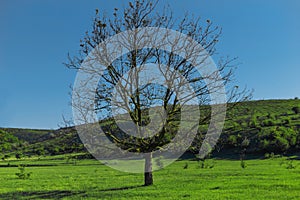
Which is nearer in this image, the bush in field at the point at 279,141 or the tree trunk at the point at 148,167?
the tree trunk at the point at 148,167

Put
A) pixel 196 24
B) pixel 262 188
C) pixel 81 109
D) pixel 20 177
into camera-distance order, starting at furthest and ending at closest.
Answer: pixel 20 177
pixel 196 24
pixel 81 109
pixel 262 188

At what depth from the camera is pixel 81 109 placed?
65.0 feet

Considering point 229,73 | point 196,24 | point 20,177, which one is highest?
point 196,24

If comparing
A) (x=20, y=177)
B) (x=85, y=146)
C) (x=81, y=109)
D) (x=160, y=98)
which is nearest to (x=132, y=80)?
(x=160, y=98)

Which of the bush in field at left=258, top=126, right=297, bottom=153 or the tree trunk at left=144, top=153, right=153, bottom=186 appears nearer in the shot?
the tree trunk at left=144, top=153, right=153, bottom=186

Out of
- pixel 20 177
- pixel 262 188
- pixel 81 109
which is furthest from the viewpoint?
pixel 20 177

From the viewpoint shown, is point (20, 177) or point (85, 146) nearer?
point (85, 146)

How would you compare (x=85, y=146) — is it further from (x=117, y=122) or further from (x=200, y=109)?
(x=200, y=109)

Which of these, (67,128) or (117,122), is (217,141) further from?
(67,128)

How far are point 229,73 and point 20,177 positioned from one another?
77.2 feet

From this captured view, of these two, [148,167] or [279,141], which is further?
[279,141]

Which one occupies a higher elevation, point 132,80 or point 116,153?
point 132,80

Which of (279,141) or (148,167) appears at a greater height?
(279,141)

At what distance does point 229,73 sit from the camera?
20.8 meters
